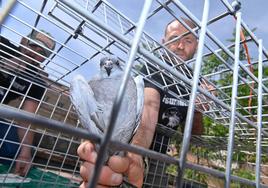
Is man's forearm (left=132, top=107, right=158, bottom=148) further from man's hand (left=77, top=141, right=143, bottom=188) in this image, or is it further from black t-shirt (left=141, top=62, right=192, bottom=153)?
black t-shirt (left=141, top=62, right=192, bottom=153)

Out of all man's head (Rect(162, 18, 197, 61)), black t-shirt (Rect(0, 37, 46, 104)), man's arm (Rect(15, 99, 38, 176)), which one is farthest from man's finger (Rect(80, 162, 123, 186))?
man's arm (Rect(15, 99, 38, 176))

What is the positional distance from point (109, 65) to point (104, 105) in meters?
0.17

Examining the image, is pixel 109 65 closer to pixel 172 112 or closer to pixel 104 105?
pixel 104 105

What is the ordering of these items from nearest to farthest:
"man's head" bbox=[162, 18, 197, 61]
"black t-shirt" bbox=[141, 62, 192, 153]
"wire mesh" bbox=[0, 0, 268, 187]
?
1. "wire mesh" bbox=[0, 0, 268, 187]
2. "man's head" bbox=[162, 18, 197, 61]
3. "black t-shirt" bbox=[141, 62, 192, 153]

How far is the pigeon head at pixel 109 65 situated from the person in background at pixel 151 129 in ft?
0.49

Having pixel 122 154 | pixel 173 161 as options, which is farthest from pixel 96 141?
pixel 122 154

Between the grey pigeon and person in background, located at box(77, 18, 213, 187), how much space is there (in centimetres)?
4

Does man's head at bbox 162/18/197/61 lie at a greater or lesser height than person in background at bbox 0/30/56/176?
greater

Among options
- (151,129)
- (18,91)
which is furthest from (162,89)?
(18,91)

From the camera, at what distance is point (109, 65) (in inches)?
26.5

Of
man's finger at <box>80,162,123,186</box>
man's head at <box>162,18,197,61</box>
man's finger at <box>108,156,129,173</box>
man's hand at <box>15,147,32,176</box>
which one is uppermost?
man's head at <box>162,18,197,61</box>

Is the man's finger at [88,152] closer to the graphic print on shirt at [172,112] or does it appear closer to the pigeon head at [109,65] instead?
the pigeon head at [109,65]

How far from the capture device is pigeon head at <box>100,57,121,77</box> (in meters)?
0.67

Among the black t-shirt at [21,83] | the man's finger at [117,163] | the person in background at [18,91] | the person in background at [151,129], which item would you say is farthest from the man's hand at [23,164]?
the man's finger at [117,163]
